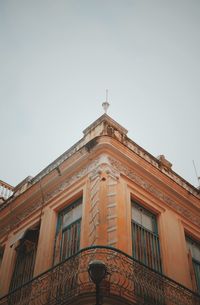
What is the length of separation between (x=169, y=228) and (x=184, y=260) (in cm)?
84

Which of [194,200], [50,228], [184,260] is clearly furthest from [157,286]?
[194,200]

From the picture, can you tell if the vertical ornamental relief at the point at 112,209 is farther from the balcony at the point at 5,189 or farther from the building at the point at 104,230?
the balcony at the point at 5,189

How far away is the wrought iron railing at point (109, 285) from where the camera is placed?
259 inches

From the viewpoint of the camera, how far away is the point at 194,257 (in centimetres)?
1006

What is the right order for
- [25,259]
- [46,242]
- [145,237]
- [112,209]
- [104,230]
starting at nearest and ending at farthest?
[104,230] → [112,209] → [145,237] → [46,242] → [25,259]

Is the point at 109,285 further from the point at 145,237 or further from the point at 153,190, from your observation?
the point at 153,190

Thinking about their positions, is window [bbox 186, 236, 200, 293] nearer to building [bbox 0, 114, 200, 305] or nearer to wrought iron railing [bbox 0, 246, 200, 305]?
building [bbox 0, 114, 200, 305]


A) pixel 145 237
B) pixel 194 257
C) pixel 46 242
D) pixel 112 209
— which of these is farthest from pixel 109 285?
pixel 194 257

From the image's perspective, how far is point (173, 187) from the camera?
1055cm

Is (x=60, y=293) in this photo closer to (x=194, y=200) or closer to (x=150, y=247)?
(x=150, y=247)

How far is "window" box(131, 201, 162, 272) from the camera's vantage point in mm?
8344

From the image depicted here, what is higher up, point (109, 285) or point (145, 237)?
point (145, 237)

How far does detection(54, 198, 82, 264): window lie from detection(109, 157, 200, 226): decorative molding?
4.09ft

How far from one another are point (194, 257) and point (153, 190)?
210 centimetres
